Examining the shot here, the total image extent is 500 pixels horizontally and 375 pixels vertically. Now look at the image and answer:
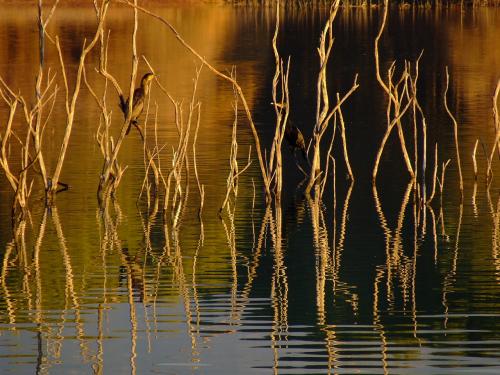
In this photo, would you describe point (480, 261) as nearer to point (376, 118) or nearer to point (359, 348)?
point (359, 348)

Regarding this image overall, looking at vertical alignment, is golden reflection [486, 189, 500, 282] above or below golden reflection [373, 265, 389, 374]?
below

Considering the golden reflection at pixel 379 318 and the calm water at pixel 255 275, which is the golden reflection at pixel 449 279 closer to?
the calm water at pixel 255 275

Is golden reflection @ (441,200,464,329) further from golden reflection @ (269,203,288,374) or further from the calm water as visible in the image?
golden reflection @ (269,203,288,374)

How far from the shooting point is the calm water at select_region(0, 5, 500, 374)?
936 centimetres

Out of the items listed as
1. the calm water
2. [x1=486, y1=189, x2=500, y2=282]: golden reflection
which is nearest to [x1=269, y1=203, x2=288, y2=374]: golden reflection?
the calm water

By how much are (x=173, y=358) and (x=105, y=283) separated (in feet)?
9.30

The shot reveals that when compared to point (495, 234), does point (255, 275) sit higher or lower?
higher

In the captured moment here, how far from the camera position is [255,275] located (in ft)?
40.1

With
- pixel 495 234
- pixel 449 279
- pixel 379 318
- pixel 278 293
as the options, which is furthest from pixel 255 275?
pixel 495 234

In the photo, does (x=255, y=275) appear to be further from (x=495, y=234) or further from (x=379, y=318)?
(x=495, y=234)

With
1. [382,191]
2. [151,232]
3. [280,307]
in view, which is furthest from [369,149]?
[280,307]

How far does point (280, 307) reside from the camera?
10.9 meters

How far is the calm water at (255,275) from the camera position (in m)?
9.36

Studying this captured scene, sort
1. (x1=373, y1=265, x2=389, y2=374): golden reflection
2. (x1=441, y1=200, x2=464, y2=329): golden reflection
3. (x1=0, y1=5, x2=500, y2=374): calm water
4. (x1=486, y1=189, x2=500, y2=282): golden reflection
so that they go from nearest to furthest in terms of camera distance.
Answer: (x1=373, y1=265, x2=389, y2=374): golden reflection < (x1=0, y1=5, x2=500, y2=374): calm water < (x1=441, y1=200, x2=464, y2=329): golden reflection < (x1=486, y1=189, x2=500, y2=282): golden reflection
